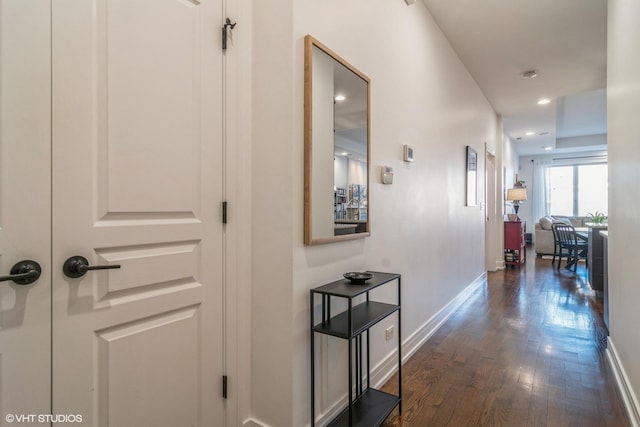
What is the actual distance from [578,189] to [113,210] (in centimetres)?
1228

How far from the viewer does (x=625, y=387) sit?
6.54ft

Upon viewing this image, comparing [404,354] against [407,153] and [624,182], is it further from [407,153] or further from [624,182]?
[624,182]

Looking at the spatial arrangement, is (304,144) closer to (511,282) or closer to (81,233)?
(81,233)

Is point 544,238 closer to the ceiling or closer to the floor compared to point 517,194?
closer to the floor

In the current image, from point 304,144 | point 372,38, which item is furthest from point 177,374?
point 372,38

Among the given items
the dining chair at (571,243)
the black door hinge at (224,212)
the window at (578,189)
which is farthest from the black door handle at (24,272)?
the window at (578,189)

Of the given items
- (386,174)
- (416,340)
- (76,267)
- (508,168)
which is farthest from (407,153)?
(508,168)

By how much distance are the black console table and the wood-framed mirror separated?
265 mm

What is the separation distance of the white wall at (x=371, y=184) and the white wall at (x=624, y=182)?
1263 millimetres

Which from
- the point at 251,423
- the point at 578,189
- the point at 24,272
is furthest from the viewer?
the point at 578,189

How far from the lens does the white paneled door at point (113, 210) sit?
984 mm

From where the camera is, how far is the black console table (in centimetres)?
155

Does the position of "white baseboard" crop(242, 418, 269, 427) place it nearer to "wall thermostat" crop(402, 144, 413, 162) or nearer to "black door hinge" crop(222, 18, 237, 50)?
"black door hinge" crop(222, 18, 237, 50)

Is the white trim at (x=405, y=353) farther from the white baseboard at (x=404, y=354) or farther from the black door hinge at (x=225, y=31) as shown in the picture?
the black door hinge at (x=225, y=31)
